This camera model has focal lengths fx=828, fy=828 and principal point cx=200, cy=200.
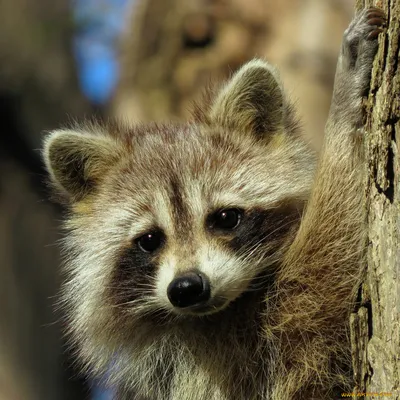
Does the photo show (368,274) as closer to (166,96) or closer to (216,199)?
(216,199)

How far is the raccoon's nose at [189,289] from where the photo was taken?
4.94 metres

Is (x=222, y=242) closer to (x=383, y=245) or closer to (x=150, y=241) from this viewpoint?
(x=150, y=241)

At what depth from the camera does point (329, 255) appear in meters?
4.93

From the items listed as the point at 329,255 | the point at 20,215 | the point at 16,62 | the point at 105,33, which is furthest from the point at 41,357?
the point at 329,255

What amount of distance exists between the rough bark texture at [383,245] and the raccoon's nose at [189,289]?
0.97 meters

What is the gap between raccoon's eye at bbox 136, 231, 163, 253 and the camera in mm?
5449

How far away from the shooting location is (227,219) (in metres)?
5.35

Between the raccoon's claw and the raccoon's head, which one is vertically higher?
the raccoon's claw

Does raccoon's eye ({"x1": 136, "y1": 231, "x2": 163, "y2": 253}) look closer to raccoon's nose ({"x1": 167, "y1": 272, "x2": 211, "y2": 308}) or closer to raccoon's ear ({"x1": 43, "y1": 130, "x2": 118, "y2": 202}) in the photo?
raccoon's nose ({"x1": 167, "y1": 272, "x2": 211, "y2": 308})

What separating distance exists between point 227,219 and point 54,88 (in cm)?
740

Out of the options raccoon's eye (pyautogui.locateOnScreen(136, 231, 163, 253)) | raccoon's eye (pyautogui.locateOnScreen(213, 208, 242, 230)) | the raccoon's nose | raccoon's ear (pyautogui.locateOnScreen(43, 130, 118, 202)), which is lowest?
the raccoon's nose

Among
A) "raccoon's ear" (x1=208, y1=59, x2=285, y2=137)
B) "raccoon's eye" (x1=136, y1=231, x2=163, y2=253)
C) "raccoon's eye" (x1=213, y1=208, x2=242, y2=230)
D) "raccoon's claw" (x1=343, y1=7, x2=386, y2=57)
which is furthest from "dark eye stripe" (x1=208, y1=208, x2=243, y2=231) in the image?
"raccoon's claw" (x1=343, y1=7, x2=386, y2=57)

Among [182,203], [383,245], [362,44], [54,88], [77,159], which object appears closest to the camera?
[383,245]

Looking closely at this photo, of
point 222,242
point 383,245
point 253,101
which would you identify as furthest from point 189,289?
point 253,101
